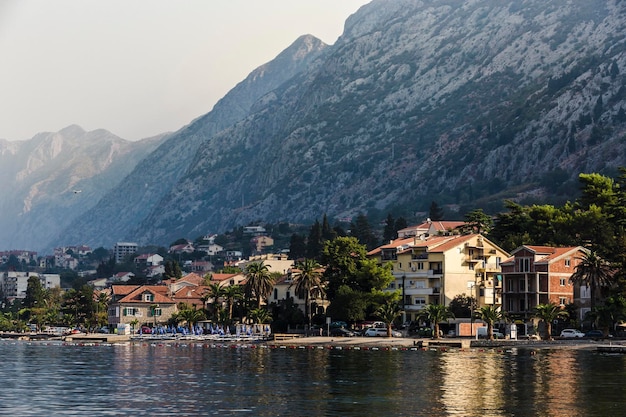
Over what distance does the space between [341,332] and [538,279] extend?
1203 inches

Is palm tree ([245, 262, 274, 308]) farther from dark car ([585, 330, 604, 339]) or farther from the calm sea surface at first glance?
dark car ([585, 330, 604, 339])

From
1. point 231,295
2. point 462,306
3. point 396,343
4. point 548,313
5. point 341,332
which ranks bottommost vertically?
point 396,343

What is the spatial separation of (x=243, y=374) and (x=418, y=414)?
3244cm

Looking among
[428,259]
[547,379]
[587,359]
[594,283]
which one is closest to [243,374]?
[547,379]

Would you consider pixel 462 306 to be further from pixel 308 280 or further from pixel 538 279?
pixel 308 280

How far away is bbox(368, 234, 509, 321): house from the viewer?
164 metres

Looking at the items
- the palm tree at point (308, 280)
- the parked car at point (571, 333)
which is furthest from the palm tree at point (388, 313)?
the parked car at point (571, 333)

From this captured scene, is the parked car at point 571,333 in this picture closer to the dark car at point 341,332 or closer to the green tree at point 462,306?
the green tree at point 462,306

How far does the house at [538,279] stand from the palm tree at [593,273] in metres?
7.20

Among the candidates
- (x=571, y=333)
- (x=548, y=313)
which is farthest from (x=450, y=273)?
(x=548, y=313)

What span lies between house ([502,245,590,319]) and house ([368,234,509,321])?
9.30m

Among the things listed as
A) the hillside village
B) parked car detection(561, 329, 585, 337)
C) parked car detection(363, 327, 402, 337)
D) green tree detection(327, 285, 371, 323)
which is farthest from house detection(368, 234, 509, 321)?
parked car detection(561, 329, 585, 337)

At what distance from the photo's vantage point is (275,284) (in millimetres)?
184250

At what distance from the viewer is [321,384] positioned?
86.4 meters
